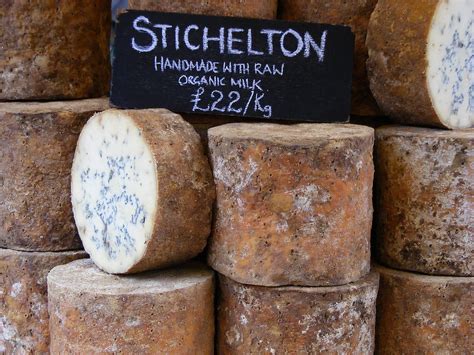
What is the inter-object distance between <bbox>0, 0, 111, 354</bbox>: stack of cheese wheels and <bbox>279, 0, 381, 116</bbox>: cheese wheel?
0.67 meters

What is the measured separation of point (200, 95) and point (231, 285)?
555 millimetres

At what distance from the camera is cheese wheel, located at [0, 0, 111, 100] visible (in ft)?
7.39

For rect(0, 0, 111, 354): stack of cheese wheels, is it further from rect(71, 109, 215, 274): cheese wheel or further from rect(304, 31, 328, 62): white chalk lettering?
rect(304, 31, 328, 62): white chalk lettering

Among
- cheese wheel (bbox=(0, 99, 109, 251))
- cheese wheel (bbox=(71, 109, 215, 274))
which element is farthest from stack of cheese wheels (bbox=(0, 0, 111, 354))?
cheese wheel (bbox=(71, 109, 215, 274))

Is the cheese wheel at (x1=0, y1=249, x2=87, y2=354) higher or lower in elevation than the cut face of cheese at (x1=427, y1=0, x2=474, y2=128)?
lower

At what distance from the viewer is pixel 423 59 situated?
6.60 feet

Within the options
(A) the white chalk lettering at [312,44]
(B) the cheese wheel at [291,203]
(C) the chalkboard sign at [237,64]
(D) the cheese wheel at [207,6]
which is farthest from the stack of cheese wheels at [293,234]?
(D) the cheese wheel at [207,6]

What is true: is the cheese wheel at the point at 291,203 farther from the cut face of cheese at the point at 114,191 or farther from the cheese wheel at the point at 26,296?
the cheese wheel at the point at 26,296

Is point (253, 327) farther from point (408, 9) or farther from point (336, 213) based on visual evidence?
point (408, 9)

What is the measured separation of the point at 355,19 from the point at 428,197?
59 cm

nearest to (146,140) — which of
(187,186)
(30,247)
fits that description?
(187,186)

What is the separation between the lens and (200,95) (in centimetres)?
216

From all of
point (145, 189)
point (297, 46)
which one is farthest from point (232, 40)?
point (145, 189)

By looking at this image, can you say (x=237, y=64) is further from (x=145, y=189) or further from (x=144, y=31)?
(x=145, y=189)
